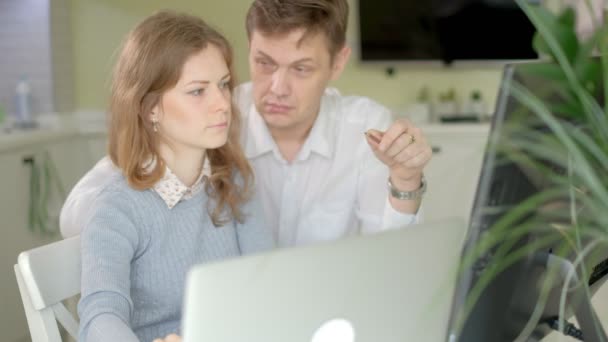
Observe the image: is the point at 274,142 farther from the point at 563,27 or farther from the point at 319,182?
the point at 563,27

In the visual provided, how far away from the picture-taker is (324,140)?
189cm

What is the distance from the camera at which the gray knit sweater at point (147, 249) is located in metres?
1.20

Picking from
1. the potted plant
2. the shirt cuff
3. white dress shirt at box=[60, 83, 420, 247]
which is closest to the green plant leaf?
the potted plant

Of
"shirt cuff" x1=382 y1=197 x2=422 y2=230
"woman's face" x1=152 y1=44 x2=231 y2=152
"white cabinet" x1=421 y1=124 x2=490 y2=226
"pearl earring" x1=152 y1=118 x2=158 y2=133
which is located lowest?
"white cabinet" x1=421 y1=124 x2=490 y2=226

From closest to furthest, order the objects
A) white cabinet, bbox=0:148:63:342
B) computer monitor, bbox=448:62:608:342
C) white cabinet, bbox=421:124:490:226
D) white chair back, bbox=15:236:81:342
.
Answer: computer monitor, bbox=448:62:608:342 < white chair back, bbox=15:236:81:342 < white cabinet, bbox=0:148:63:342 < white cabinet, bbox=421:124:490:226

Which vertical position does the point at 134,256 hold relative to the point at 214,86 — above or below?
below

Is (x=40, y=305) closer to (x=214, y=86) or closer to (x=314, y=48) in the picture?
(x=214, y=86)

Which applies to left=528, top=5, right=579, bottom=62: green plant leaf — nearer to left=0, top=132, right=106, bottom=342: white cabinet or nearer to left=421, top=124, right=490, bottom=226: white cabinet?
left=0, top=132, right=106, bottom=342: white cabinet

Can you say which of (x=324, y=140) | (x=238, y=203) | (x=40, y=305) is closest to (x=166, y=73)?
(x=238, y=203)

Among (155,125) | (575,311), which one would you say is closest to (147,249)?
(155,125)

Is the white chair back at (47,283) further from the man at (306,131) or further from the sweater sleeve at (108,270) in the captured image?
the man at (306,131)

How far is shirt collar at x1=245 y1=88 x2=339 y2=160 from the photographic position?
1.88 m

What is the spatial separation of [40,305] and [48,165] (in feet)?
7.45

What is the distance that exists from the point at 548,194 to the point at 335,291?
0.22 m
